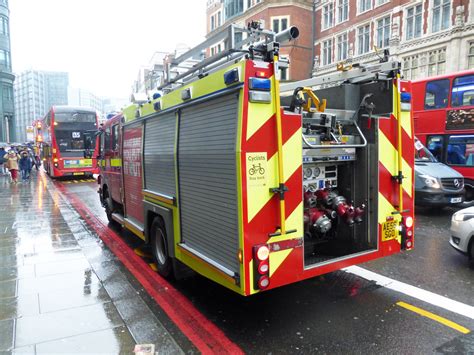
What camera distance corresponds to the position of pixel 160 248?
5414mm

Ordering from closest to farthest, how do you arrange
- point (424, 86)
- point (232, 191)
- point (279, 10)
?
point (232, 191)
point (424, 86)
point (279, 10)

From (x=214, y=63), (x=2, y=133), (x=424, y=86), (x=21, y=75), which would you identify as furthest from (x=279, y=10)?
(x=21, y=75)

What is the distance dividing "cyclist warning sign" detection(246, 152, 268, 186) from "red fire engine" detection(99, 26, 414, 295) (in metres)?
0.01

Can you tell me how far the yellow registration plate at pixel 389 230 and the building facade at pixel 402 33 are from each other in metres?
16.6

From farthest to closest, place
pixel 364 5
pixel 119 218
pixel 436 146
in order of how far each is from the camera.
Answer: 1. pixel 364 5
2. pixel 436 146
3. pixel 119 218

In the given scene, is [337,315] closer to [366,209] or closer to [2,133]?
[366,209]

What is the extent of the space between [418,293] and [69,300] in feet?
14.4

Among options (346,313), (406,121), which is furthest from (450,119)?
(346,313)

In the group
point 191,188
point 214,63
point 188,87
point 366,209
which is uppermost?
point 214,63

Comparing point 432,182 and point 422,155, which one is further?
point 422,155

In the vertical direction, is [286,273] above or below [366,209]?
below

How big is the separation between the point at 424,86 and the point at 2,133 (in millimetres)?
54668

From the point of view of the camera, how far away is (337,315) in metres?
4.05

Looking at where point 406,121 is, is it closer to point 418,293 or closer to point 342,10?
point 418,293
